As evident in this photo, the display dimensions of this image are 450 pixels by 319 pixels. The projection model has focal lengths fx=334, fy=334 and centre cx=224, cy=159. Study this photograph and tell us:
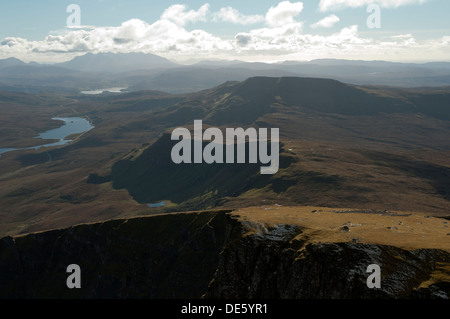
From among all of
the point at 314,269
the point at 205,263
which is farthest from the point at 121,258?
the point at 314,269

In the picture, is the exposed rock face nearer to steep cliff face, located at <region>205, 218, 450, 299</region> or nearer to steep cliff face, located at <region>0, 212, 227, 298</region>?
steep cliff face, located at <region>205, 218, 450, 299</region>

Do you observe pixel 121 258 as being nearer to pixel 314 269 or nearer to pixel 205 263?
pixel 205 263

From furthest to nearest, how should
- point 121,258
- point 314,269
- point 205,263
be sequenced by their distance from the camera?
point 121,258
point 205,263
point 314,269

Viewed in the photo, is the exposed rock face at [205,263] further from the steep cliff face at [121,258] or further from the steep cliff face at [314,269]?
the steep cliff face at [121,258]

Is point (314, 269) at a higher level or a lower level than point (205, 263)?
higher

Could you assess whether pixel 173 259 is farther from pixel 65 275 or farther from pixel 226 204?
pixel 226 204
